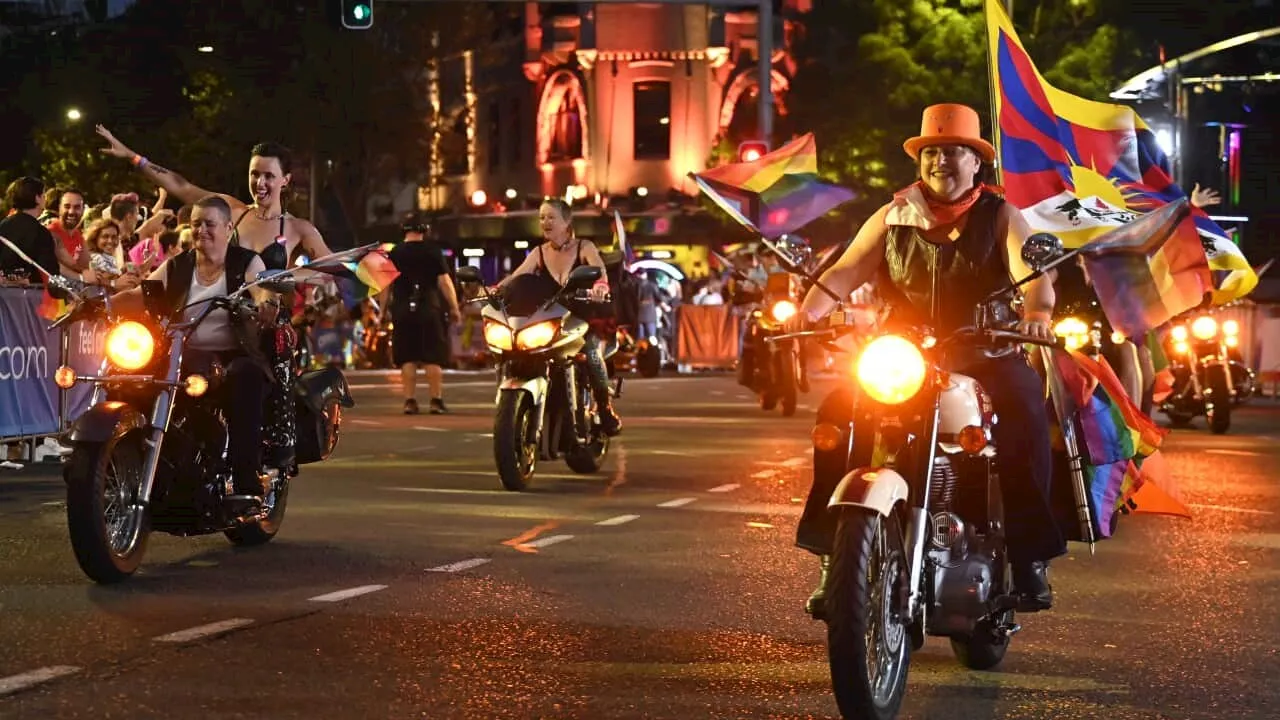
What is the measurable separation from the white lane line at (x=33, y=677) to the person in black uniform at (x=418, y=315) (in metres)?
16.3

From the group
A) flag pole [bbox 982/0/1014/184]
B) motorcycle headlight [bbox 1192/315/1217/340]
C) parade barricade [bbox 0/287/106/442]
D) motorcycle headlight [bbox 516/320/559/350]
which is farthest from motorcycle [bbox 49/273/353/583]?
motorcycle headlight [bbox 1192/315/1217/340]

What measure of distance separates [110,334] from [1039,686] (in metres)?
4.46

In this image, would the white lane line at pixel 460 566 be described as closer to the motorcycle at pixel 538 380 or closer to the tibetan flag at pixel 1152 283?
the tibetan flag at pixel 1152 283

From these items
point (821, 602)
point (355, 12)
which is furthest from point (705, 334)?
point (821, 602)

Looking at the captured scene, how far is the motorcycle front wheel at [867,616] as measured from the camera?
6.54 m

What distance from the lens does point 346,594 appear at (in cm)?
971

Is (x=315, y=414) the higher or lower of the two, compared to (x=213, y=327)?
lower

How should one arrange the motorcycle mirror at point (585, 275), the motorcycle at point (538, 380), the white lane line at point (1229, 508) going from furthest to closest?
1. the motorcycle at point (538, 380)
2. the motorcycle mirror at point (585, 275)
3. the white lane line at point (1229, 508)

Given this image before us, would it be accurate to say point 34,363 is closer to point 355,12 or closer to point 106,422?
point 106,422

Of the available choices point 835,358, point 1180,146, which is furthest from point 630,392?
point 1180,146

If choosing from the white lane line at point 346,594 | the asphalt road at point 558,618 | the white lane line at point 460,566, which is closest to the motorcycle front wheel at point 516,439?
the asphalt road at point 558,618

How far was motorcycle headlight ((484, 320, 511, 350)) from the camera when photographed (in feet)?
50.3

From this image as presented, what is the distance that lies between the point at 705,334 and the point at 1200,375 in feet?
60.6

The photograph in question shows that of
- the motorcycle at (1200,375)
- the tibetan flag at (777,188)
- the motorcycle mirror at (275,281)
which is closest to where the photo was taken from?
the tibetan flag at (777,188)
